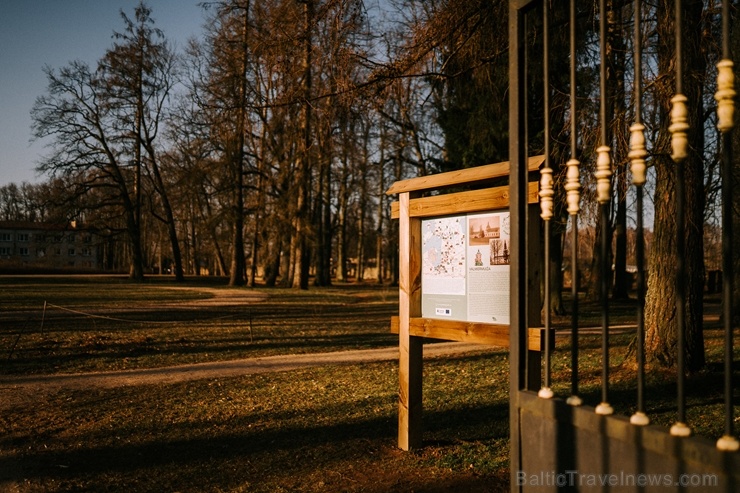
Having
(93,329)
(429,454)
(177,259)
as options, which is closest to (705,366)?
(429,454)

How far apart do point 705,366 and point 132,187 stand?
143ft

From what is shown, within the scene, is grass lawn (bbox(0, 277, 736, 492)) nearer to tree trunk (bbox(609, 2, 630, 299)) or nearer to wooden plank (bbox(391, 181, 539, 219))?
wooden plank (bbox(391, 181, 539, 219))

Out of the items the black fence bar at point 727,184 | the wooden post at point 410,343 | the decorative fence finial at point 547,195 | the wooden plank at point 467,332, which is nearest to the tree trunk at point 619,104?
the wooden post at point 410,343

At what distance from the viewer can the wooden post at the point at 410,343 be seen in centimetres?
546

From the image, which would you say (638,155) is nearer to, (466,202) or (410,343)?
(466,202)

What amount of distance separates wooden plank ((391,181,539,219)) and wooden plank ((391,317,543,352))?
0.91 meters

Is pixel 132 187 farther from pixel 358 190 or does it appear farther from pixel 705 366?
pixel 705 366

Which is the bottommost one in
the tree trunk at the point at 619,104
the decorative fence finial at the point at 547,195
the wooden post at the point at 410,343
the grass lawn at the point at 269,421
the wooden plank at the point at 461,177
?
the grass lawn at the point at 269,421

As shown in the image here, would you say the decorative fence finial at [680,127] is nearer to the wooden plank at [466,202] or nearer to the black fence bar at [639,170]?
the black fence bar at [639,170]

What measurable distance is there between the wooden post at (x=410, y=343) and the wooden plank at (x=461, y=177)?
0.59 ft

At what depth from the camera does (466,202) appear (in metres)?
4.96

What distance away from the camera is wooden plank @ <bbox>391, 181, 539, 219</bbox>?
4.59 meters

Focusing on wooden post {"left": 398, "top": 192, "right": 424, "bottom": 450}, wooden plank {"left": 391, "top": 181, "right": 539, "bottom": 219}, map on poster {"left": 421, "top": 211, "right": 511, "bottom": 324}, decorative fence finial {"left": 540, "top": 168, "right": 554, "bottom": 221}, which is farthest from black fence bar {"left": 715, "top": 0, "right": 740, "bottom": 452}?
wooden post {"left": 398, "top": 192, "right": 424, "bottom": 450}

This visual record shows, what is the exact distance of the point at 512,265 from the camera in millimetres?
3227
